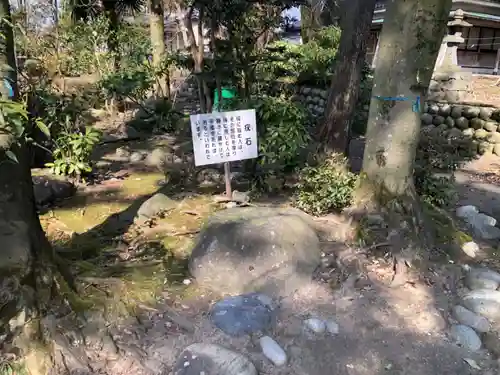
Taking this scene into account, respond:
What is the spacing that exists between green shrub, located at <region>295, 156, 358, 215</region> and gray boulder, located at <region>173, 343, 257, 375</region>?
1.96 metres

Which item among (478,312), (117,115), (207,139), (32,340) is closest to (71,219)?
(207,139)

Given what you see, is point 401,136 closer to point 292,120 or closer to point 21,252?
point 292,120

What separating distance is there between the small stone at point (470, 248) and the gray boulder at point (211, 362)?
2.39 metres

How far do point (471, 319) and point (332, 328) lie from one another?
0.92 metres

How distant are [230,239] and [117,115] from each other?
27.9ft

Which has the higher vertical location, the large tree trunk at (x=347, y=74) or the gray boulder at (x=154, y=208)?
the large tree trunk at (x=347, y=74)

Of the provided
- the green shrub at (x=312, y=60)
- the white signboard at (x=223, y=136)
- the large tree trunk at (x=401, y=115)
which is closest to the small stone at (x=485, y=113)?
the green shrub at (x=312, y=60)

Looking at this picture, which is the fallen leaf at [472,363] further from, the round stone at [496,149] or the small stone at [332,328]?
the round stone at [496,149]

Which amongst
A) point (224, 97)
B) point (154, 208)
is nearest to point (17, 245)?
point (154, 208)

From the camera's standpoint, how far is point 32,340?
2129 millimetres

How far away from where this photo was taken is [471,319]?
9.04 feet

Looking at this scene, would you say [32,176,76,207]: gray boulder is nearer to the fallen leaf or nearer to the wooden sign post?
the wooden sign post

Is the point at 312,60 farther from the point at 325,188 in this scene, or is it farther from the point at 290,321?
the point at 290,321

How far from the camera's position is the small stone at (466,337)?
2.58 metres
